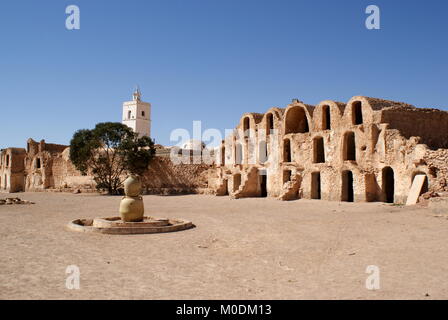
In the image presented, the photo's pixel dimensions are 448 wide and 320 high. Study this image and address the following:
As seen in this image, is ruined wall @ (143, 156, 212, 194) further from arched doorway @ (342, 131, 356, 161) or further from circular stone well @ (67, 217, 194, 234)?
circular stone well @ (67, 217, 194, 234)

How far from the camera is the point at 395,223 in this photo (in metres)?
12.7

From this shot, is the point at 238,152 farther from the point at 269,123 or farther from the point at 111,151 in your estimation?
the point at 111,151

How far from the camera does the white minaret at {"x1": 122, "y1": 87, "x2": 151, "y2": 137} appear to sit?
7569 cm

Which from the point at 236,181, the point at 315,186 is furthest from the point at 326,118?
the point at 236,181

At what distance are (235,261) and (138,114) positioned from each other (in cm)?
7110

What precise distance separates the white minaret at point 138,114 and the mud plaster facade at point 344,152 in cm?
4887

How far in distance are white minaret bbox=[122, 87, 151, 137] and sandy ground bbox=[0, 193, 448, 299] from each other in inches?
2525

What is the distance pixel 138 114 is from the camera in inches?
2992

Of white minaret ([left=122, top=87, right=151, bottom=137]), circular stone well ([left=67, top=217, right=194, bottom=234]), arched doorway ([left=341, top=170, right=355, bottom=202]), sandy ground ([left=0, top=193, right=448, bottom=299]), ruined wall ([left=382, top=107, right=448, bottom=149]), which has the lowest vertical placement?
sandy ground ([left=0, top=193, right=448, bottom=299])

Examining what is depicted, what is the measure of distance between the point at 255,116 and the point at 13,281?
26.0 meters

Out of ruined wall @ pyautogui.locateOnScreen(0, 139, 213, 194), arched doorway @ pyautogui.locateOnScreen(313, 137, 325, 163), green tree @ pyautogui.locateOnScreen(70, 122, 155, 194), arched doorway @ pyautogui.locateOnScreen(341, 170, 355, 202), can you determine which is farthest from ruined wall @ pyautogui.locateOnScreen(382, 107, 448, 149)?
green tree @ pyautogui.locateOnScreen(70, 122, 155, 194)

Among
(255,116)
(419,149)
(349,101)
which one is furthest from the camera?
(255,116)

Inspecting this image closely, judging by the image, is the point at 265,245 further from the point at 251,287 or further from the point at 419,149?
the point at 419,149
